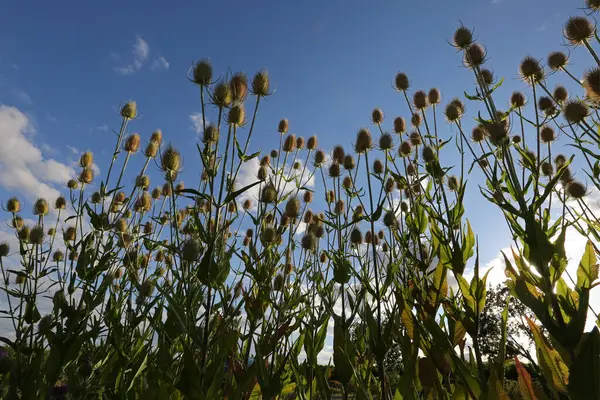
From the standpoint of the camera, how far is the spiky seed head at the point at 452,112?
3.56 m

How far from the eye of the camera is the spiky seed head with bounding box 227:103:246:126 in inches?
98.8

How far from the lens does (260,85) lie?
276 cm

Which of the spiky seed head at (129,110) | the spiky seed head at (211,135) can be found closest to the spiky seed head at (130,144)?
the spiky seed head at (129,110)

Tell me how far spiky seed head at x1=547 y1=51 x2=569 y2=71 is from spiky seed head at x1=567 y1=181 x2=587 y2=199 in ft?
3.25

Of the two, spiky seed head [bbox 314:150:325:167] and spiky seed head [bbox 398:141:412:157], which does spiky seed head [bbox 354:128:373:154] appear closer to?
spiky seed head [bbox 398:141:412:157]

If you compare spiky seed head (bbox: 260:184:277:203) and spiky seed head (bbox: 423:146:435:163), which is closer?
spiky seed head (bbox: 260:184:277:203)

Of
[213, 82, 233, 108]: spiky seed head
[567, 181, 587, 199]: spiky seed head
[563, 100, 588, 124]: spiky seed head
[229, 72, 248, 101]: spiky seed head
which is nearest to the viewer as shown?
[213, 82, 233, 108]: spiky seed head

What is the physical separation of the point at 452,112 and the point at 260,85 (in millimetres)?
1792

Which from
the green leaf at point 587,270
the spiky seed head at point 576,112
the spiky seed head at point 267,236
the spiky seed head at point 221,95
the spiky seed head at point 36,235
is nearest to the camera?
the green leaf at point 587,270

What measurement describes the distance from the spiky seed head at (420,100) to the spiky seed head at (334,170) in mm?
966

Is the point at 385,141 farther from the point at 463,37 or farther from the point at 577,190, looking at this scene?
the point at 577,190

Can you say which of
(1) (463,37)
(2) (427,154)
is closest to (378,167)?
(2) (427,154)

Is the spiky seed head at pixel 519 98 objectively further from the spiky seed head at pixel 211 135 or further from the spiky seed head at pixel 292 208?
the spiky seed head at pixel 211 135

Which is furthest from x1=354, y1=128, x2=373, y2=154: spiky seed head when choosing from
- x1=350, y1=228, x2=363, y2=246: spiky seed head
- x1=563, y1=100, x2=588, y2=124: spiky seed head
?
x1=563, y1=100, x2=588, y2=124: spiky seed head
